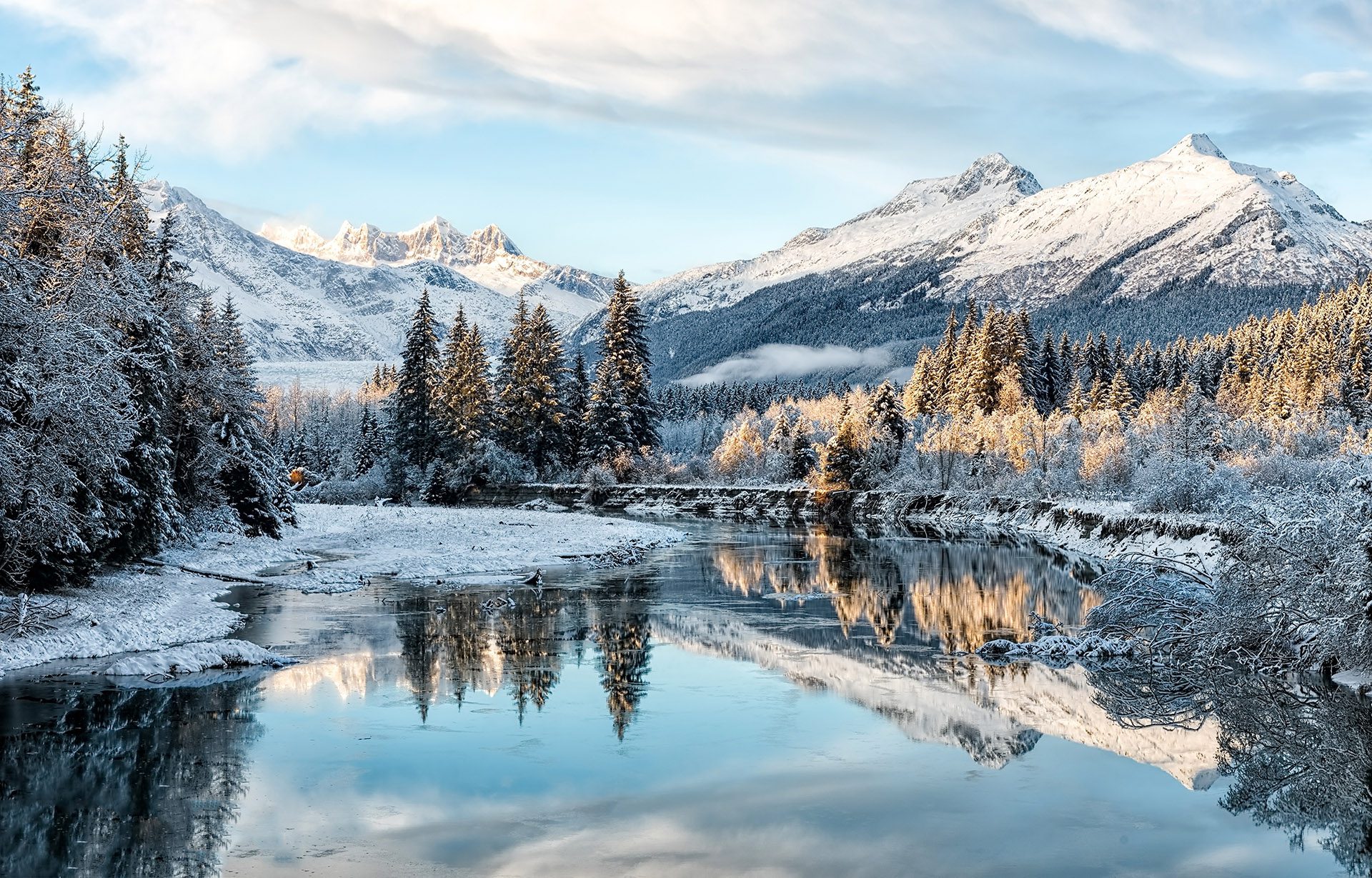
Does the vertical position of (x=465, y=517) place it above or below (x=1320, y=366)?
below

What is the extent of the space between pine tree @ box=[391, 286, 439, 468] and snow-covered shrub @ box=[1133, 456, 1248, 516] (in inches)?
1834

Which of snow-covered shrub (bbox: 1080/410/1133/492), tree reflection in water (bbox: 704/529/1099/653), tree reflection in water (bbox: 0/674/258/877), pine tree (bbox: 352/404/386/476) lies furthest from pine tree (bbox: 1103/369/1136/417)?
tree reflection in water (bbox: 0/674/258/877)

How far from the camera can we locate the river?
36.0ft

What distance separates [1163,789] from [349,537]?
1336 inches

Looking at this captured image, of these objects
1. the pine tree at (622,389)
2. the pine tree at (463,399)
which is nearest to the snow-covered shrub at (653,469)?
the pine tree at (622,389)

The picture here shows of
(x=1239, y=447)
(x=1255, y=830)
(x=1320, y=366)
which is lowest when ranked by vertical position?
(x=1255, y=830)

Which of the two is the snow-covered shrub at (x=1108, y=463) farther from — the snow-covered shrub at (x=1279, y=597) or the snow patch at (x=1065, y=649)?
the snow patch at (x=1065, y=649)

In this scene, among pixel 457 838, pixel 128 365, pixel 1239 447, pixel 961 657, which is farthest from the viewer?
pixel 1239 447

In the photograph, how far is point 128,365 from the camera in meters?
27.3

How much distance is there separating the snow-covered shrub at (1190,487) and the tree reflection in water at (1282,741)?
19.4 metres

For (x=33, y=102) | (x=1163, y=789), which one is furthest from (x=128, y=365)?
(x=1163, y=789)

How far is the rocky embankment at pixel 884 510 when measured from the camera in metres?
45.4

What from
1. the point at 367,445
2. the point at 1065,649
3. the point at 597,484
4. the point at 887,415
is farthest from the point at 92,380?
the point at 367,445

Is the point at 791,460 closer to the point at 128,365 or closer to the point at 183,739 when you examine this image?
the point at 128,365
